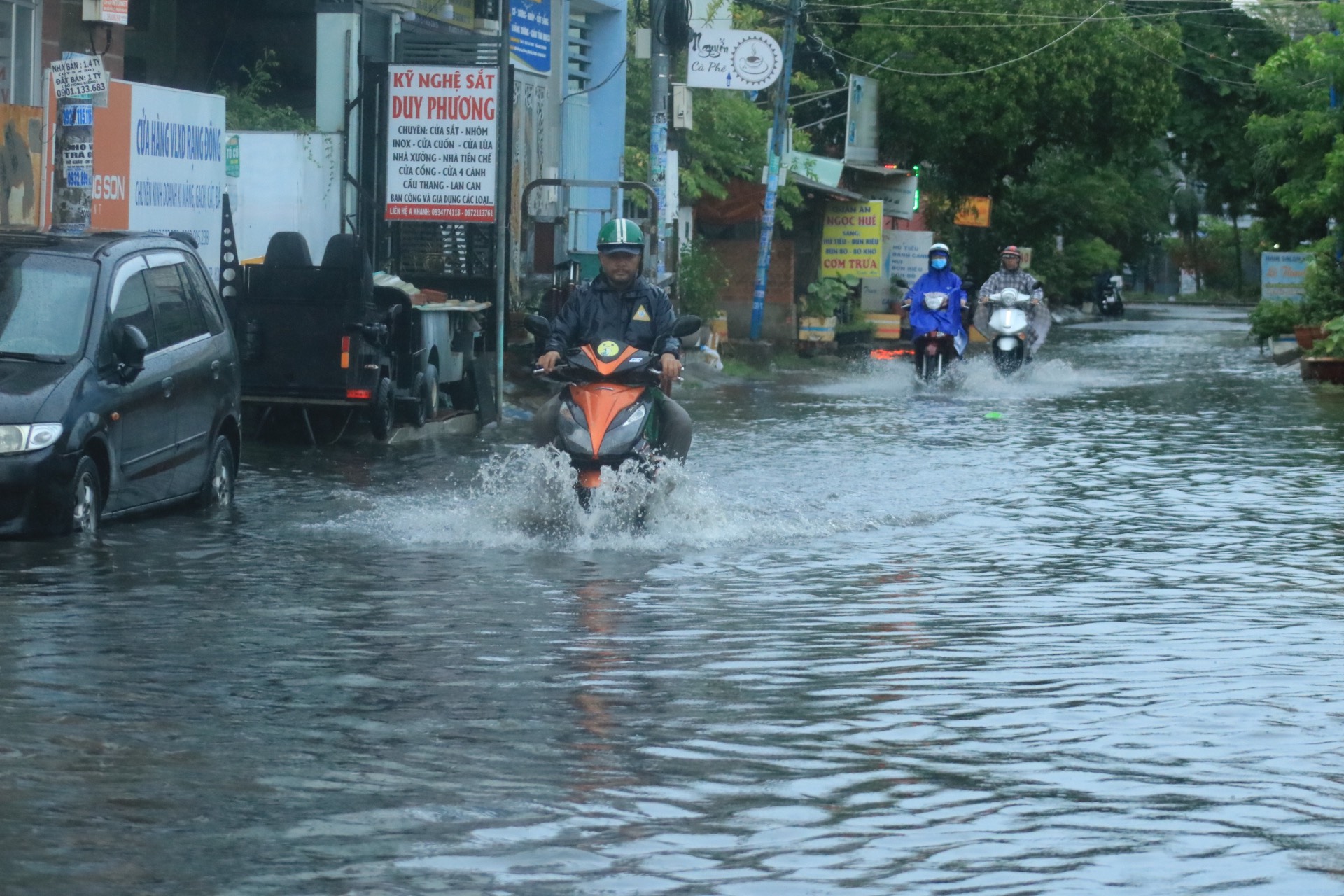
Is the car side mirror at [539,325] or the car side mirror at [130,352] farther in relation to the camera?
the car side mirror at [539,325]

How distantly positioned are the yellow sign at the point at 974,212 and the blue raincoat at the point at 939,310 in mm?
27499

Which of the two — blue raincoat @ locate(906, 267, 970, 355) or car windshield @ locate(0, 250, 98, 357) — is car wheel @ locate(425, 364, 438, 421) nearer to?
car windshield @ locate(0, 250, 98, 357)

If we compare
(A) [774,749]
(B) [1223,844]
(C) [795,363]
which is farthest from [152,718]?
(C) [795,363]

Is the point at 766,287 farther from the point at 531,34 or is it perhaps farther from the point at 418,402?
the point at 418,402

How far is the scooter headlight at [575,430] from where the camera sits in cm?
1144

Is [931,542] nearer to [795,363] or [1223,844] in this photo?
[1223,844]

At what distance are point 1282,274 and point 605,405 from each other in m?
31.3

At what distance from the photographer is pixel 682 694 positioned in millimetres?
7172

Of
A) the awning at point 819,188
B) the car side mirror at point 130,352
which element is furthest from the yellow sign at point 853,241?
the car side mirror at point 130,352

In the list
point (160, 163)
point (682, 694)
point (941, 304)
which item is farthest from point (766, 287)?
point (682, 694)

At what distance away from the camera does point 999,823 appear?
5.43 metres

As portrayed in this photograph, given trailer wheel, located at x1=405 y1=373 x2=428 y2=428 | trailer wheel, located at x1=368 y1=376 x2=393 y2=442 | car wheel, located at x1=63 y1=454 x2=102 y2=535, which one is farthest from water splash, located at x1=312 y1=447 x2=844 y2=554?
trailer wheel, located at x1=405 y1=373 x2=428 y2=428

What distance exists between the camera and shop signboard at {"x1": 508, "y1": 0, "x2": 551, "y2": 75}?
87.8ft

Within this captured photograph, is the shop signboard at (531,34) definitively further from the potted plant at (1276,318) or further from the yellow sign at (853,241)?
the potted plant at (1276,318)
